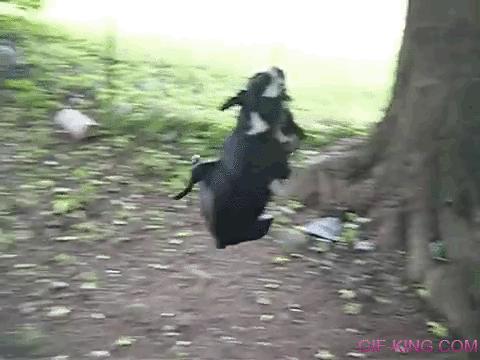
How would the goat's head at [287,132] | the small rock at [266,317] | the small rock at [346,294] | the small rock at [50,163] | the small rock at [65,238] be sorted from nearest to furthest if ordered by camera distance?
the goat's head at [287,132]
the small rock at [266,317]
the small rock at [346,294]
the small rock at [65,238]
the small rock at [50,163]

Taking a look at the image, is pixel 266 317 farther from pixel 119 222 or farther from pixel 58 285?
pixel 119 222

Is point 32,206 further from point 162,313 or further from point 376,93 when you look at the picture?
point 376,93

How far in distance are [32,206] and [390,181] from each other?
2.04m

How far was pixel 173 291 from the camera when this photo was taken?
4043 mm

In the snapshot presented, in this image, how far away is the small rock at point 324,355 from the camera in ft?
11.9

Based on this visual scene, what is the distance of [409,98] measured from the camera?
452 centimetres

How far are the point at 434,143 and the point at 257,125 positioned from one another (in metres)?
1.15

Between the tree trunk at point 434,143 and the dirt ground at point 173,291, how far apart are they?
0.21 m

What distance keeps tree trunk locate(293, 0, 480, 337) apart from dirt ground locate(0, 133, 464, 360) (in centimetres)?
21

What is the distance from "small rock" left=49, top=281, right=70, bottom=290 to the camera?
13.2 feet

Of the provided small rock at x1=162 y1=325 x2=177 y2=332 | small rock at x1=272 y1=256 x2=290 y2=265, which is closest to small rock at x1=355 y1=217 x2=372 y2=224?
small rock at x1=272 y1=256 x2=290 y2=265

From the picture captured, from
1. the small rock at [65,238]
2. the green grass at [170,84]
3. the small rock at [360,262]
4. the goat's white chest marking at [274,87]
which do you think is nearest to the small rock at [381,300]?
the small rock at [360,262]

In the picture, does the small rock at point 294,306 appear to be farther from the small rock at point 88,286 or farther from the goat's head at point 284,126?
the small rock at point 88,286

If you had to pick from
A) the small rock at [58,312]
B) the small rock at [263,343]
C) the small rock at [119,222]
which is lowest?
the small rock at [263,343]
